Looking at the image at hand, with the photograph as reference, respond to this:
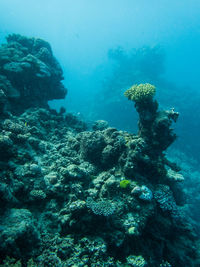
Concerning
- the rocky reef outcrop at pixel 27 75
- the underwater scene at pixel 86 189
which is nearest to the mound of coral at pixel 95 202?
the underwater scene at pixel 86 189

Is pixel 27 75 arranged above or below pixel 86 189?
above

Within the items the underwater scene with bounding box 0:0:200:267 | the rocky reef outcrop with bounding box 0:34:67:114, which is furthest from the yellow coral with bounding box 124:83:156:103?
the rocky reef outcrop with bounding box 0:34:67:114

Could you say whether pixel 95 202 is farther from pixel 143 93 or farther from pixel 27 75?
pixel 27 75

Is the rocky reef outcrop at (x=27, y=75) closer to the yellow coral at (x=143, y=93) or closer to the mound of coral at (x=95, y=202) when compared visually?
the mound of coral at (x=95, y=202)

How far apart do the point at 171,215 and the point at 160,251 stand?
1.40 metres

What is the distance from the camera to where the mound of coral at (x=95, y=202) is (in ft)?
14.3

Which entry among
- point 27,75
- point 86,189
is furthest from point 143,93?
point 27,75

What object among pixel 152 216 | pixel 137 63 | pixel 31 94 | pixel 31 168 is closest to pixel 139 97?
pixel 152 216

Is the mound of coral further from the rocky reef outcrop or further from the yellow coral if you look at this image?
the rocky reef outcrop

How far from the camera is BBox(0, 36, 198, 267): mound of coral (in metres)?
4.36

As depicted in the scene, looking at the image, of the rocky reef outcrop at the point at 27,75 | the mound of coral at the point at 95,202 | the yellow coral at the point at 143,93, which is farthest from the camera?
the rocky reef outcrop at the point at 27,75

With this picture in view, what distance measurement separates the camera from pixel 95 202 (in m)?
5.35

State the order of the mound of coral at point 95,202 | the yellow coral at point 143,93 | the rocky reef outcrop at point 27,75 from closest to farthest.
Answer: the mound of coral at point 95,202, the yellow coral at point 143,93, the rocky reef outcrop at point 27,75

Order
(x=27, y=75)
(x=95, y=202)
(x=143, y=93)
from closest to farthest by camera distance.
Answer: (x=95, y=202) → (x=143, y=93) → (x=27, y=75)
